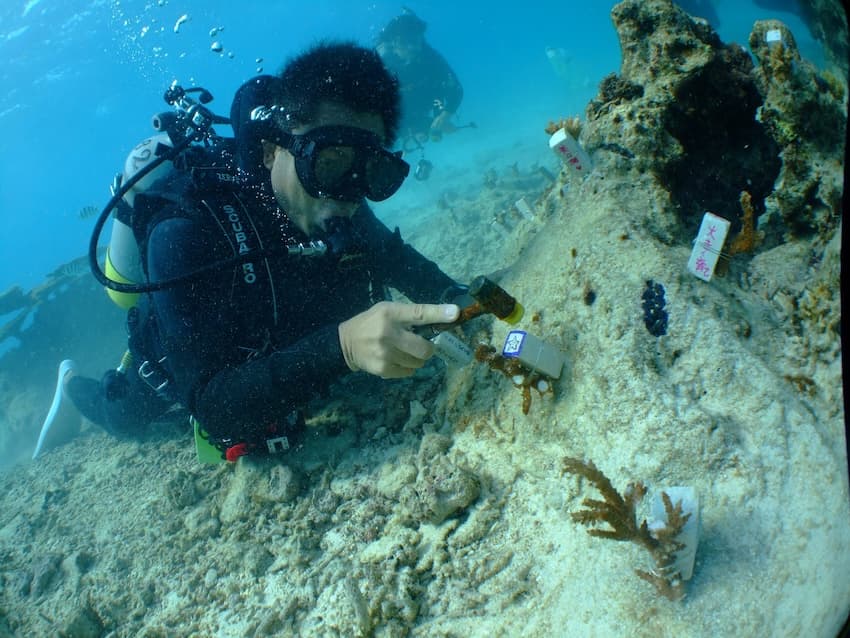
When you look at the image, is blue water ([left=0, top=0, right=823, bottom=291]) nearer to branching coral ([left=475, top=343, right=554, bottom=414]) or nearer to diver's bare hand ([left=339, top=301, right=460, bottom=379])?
diver's bare hand ([left=339, top=301, right=460, bottom=379])

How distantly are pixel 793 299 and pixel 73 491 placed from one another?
20.3ft

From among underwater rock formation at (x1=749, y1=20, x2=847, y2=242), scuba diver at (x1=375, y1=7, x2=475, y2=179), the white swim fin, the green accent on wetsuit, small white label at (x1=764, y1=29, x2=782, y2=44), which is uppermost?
scuba diver at (x1=375, y1=7, x2=475, y2=179)

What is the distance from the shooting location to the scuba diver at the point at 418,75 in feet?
69.1

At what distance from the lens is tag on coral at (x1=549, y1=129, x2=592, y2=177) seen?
2801 millimetres

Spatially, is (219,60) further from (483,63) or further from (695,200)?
(695,200)

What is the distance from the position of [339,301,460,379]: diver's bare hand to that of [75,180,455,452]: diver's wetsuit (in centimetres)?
25

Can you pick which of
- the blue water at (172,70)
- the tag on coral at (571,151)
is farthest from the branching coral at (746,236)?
the blue water at (172,70)

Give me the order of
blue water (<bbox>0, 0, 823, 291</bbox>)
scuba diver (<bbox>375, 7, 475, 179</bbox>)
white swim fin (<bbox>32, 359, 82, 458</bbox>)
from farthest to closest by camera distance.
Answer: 1. blue water (<bbox>0, 0, 823, 291</bbox>)
2. scuba diver (<bbox>375, 7, 475, 179</bbox>)
3. white swim fin (<bbox>32, 359, 82, 458</bbox>)

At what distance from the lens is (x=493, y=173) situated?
49.5 ft

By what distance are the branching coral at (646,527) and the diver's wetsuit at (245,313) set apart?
60.5 inches

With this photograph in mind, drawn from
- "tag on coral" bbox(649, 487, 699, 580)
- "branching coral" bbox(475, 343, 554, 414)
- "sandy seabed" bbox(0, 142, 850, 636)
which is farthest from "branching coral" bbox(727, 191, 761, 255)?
"tag on coral" bbox(649, 487, 699, 580)

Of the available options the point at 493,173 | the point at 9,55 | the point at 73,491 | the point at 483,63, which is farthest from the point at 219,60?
the point at 73,491

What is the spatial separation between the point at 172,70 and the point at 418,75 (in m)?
64.1

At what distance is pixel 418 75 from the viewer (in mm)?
21125
